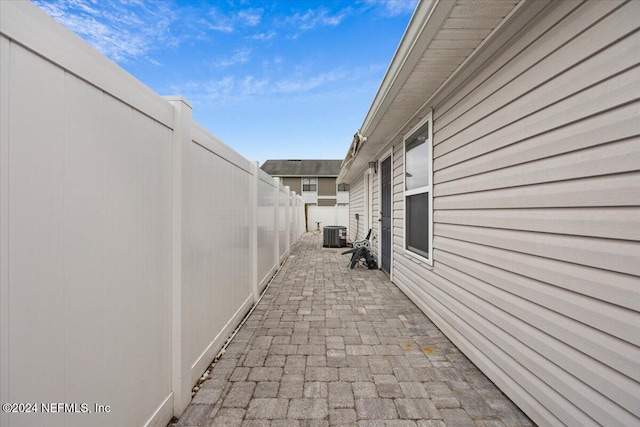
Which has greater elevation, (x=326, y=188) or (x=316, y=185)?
(x=316, y=185)

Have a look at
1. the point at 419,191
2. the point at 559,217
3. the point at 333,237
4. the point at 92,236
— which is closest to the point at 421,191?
the point at 419,191

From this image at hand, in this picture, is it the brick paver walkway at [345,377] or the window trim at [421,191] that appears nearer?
the brick paver walkway at [345,377]

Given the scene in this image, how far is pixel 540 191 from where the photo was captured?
5.49 ft

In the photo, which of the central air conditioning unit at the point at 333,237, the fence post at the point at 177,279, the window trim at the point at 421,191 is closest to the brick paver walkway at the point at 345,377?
the fence post at the point at 177,279

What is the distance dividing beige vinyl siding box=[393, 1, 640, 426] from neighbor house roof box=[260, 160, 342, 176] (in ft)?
68.1

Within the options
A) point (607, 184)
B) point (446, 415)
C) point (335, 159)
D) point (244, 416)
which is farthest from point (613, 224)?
point (335, 159)

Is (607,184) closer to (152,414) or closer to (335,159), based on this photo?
(152,414)

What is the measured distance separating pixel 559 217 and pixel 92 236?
7.33 feet

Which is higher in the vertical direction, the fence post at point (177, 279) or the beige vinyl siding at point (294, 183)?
the beige vinyl siding at point (294, 183)

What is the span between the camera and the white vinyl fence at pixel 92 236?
0.82m

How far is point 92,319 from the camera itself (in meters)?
1.09

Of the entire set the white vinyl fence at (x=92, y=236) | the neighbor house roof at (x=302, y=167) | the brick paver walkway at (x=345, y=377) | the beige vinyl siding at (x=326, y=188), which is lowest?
the brick paver walkway at (x=345, y=377)

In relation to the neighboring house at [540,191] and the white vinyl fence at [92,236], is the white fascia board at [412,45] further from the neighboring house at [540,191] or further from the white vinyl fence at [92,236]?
the white vinyl fence at [92,236]

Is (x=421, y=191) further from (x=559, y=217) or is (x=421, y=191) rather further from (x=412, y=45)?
(x=559, y=217)
